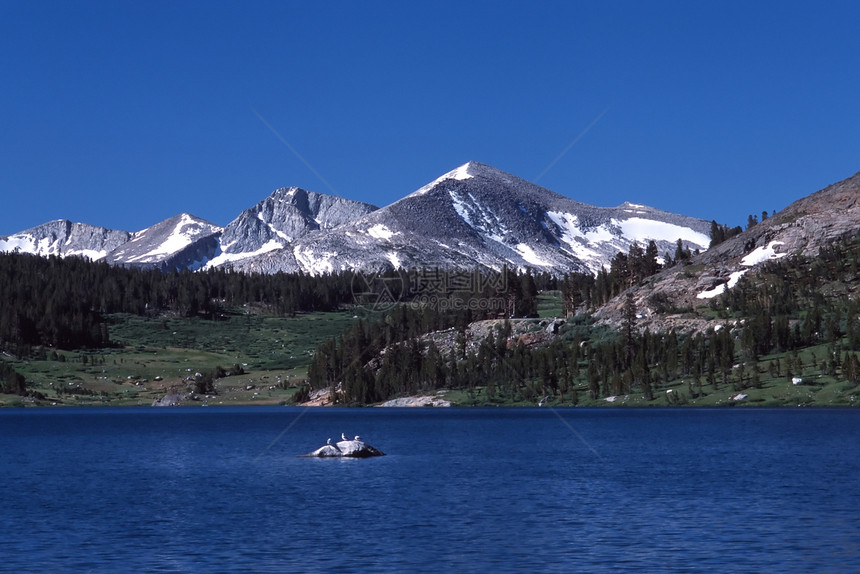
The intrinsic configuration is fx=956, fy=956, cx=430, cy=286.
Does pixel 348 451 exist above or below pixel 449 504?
above

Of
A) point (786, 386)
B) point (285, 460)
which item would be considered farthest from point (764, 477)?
point (786, 386)

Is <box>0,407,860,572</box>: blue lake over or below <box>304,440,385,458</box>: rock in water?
below

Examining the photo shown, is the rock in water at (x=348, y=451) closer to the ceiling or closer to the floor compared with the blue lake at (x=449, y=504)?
closer to the ceiling

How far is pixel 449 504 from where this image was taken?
55.1 metres

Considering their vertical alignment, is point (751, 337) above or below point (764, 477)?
above

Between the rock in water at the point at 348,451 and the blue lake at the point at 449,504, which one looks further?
the rock in water at the point at 348,451

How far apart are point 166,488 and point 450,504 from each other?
69.1ft

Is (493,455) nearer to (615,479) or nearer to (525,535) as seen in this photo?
(615,479)

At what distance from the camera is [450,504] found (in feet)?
181

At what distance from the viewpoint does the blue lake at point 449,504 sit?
39.2 metres

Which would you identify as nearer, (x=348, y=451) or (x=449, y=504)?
(x=449, y=504)

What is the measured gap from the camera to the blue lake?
39250mm

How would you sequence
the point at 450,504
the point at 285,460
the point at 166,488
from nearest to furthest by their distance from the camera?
the point at 450,504 → the point at 166,488 → the point at 285,460

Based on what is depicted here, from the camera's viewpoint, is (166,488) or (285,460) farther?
(285,460)
